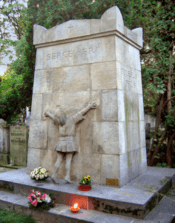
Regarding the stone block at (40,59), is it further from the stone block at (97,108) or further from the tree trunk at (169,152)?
the tree trunk at (169,152)

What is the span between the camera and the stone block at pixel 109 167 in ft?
15.8

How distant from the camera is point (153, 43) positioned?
864 centimetres

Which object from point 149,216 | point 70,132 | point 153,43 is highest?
point 153,43

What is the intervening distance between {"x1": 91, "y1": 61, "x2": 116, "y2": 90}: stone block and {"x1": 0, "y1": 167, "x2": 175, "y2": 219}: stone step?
90.1 inches

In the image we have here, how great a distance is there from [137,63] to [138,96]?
949mm

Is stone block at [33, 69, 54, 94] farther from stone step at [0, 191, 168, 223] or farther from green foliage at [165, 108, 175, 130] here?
green foliage at [165, 108, 175, 130]

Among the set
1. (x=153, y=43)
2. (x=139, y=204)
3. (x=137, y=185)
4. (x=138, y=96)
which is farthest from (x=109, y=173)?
(x=153, y=43)

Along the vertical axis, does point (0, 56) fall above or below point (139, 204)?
above

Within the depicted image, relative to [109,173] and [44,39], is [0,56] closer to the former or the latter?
[44,39]

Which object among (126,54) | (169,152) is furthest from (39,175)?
(169,152)

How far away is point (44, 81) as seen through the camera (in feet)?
19.3

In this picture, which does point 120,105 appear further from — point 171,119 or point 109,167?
point 171,119

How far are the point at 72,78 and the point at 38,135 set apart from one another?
177cm

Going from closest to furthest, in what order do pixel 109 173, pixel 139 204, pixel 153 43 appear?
pixel 139 204, pixel 109 173, pixel 153 43
